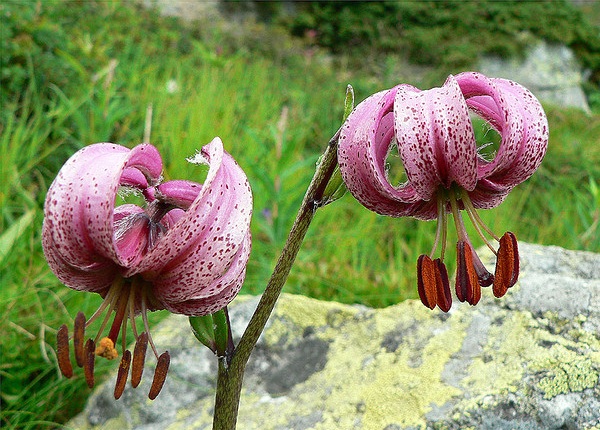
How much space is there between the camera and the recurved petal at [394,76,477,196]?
29.9 inches

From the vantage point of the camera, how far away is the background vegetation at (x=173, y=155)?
1709mm

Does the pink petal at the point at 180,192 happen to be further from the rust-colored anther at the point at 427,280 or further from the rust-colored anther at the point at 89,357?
the rust-colored anther at the point at 427,280

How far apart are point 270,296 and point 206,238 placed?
9.3 inches

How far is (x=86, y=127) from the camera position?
2.65 metres

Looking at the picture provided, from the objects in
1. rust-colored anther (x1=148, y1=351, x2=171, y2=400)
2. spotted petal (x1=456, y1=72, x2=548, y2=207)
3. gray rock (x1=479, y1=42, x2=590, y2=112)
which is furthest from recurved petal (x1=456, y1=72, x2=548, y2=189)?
gray rock (x1=479, y1=42, x2=590, y2=112)

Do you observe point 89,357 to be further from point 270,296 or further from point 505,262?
point 505,262

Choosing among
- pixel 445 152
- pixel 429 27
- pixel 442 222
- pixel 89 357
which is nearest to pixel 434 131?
pixel 445 152

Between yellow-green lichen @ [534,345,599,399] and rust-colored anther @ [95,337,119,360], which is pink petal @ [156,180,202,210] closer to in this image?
rust-colored anther @ [95,337,119,360]

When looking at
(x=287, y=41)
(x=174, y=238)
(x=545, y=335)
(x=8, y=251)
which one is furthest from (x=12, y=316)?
(x=287, y=41)

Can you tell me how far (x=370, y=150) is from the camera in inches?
31.2

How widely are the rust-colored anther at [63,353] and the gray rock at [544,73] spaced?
28.4 feet

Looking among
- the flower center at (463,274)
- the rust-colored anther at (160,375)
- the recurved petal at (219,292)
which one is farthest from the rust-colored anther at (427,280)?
the rust-colored anther at (160,375)

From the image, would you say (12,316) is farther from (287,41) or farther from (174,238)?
(287,41)

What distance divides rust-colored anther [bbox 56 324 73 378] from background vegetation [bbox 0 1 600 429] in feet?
2.04
